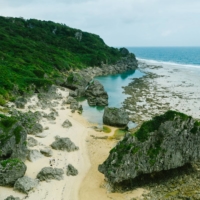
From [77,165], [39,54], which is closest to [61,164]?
[77,165]

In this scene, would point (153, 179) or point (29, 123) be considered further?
point (29, 123)

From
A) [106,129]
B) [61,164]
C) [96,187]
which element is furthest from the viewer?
[106,129]

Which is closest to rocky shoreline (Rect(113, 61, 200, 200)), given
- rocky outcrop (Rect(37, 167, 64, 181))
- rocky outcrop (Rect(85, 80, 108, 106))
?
rocky outcrop (Rect(85, 80, 108, 106))

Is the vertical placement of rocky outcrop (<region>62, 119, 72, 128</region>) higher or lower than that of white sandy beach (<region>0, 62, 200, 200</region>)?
higher

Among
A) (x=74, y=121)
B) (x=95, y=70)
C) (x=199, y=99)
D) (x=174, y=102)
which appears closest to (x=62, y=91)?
(x=74, y=121)

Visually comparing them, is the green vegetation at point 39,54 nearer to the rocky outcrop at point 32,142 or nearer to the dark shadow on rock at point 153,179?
the rocky outcrop at point 32,142

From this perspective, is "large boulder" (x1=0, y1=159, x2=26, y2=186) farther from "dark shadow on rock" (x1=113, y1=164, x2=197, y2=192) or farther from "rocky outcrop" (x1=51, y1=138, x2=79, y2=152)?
"dark shadow on rock" (x1=113, y1=164, x2=197, y2=192)

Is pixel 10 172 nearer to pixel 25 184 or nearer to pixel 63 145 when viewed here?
pixel 25 184
